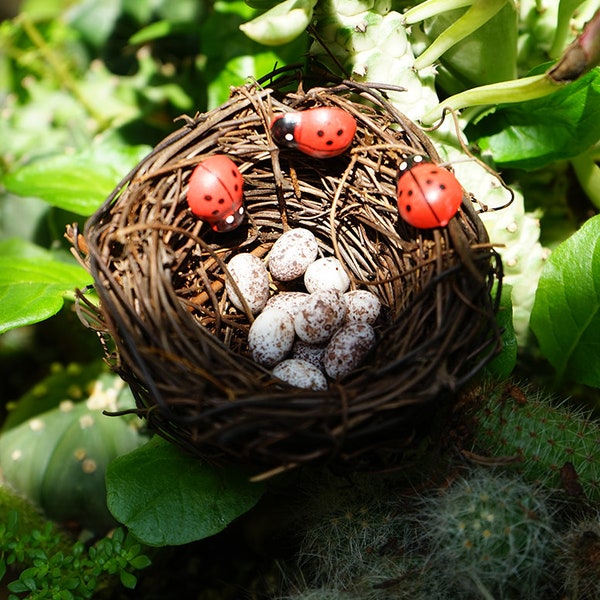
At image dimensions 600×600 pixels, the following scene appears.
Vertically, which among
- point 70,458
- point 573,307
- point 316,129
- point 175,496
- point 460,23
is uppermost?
point 460,23

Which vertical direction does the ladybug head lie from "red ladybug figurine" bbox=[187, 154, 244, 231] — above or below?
above

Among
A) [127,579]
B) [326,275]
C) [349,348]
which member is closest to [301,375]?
[349,348]

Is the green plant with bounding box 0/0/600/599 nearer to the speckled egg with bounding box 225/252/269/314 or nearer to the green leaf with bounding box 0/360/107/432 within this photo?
the green leaf with bounding box 0/360/107/432

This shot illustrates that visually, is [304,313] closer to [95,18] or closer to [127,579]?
[127,579]

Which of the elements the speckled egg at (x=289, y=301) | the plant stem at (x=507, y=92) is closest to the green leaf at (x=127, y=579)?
the speckled egg at (x=289, y=301)

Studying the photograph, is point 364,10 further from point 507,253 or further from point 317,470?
point 317,470

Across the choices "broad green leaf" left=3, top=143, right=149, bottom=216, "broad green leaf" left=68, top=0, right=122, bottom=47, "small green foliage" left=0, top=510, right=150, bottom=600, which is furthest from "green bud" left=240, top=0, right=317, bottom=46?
"broad green leaf" left=68, top=0, right=122, bottom=47
